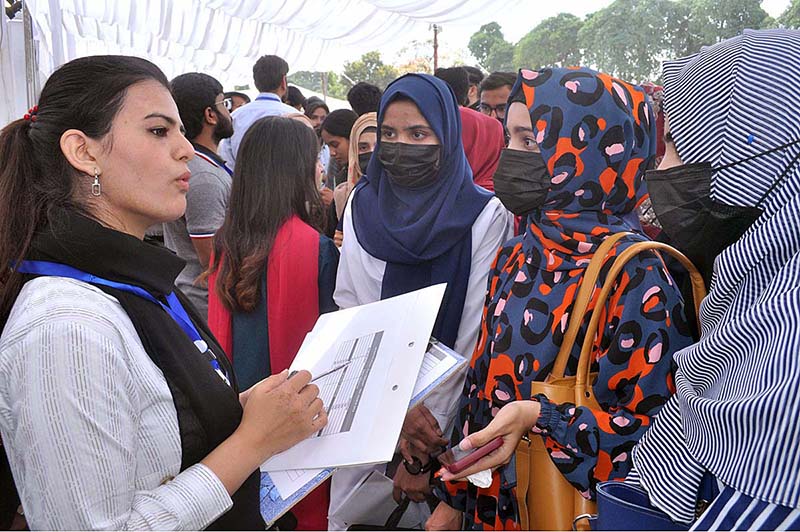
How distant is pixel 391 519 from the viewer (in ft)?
7.74

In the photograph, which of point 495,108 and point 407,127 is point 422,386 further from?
point 495,108

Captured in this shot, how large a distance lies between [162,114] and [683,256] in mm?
1155

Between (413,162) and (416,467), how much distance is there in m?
1.03

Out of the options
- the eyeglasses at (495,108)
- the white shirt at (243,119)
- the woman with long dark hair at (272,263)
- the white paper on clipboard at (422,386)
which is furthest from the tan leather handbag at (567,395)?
the white shirt at (243,119)

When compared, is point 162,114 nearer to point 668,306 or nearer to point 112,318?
point 112,318

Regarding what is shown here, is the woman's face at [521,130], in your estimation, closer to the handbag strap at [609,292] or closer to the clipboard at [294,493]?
the handbag strap at [609,292]

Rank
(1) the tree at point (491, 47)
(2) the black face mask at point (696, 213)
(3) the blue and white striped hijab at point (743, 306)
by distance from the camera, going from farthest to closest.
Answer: (1) the tree at point (491, 47) → (2) the black face mask at point (696, 213) → (3) the blue and white striped hijab at point (743, 306)

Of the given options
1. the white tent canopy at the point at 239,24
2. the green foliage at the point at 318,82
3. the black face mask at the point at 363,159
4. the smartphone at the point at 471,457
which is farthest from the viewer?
the green foliage at the point at 318,82

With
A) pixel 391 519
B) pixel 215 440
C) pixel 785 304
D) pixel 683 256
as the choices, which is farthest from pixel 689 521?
pixel 391 519

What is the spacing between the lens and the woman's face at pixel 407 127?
2.62m

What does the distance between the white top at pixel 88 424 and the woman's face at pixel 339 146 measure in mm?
4408

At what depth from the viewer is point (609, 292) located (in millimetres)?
1702

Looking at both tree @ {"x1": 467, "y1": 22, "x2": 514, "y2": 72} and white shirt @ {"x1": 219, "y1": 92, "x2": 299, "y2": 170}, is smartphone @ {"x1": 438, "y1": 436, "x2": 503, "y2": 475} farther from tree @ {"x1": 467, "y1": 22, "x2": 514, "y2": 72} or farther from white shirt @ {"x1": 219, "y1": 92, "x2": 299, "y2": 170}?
tree @ {"x1": 467, "y1": 22, "x2": 514, "y2": 72}

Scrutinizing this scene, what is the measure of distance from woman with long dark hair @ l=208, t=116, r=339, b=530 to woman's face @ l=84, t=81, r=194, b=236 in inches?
47.6
